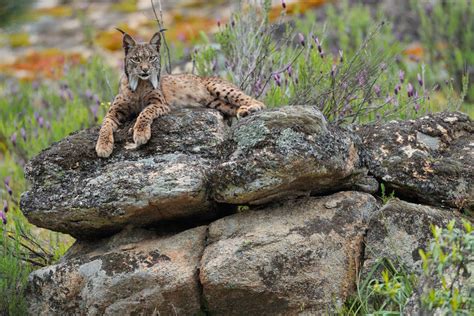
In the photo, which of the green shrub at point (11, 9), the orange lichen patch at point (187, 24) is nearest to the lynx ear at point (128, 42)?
the green shrub at point (11, 9)

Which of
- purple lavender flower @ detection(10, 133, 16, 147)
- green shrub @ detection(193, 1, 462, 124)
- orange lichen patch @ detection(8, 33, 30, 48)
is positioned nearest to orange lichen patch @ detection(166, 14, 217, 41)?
orange lichen patch @ detection(8, 33, 30, 48)

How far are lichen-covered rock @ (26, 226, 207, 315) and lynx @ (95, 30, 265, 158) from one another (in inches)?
34.0

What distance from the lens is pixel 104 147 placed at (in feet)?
18.1

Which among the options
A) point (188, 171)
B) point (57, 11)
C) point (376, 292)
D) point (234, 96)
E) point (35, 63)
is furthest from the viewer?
point (57, 11)

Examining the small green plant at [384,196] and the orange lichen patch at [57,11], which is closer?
the small green plant at [384,196]

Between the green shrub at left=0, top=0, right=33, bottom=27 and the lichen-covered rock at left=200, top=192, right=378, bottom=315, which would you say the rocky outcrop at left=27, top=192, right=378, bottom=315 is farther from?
the green shrub at left=0, top=0, right=33, bottom=27

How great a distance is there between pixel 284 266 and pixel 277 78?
2398 millimetres

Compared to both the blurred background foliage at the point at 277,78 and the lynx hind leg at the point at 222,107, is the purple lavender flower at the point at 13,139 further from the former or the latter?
the lynx hind leg at the point at 222,107

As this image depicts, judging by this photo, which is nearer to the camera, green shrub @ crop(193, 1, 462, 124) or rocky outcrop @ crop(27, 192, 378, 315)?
rocky outcrop @ crop(27, 192, 378, 315)

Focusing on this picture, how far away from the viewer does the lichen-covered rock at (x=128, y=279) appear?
5055 mm

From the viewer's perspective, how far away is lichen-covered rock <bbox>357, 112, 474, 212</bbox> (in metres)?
5.30

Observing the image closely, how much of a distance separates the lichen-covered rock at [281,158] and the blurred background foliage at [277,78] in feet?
2.50

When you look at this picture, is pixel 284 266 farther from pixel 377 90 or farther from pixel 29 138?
pixel 29 138

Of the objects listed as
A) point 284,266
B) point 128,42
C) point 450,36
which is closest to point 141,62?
point 128,42
